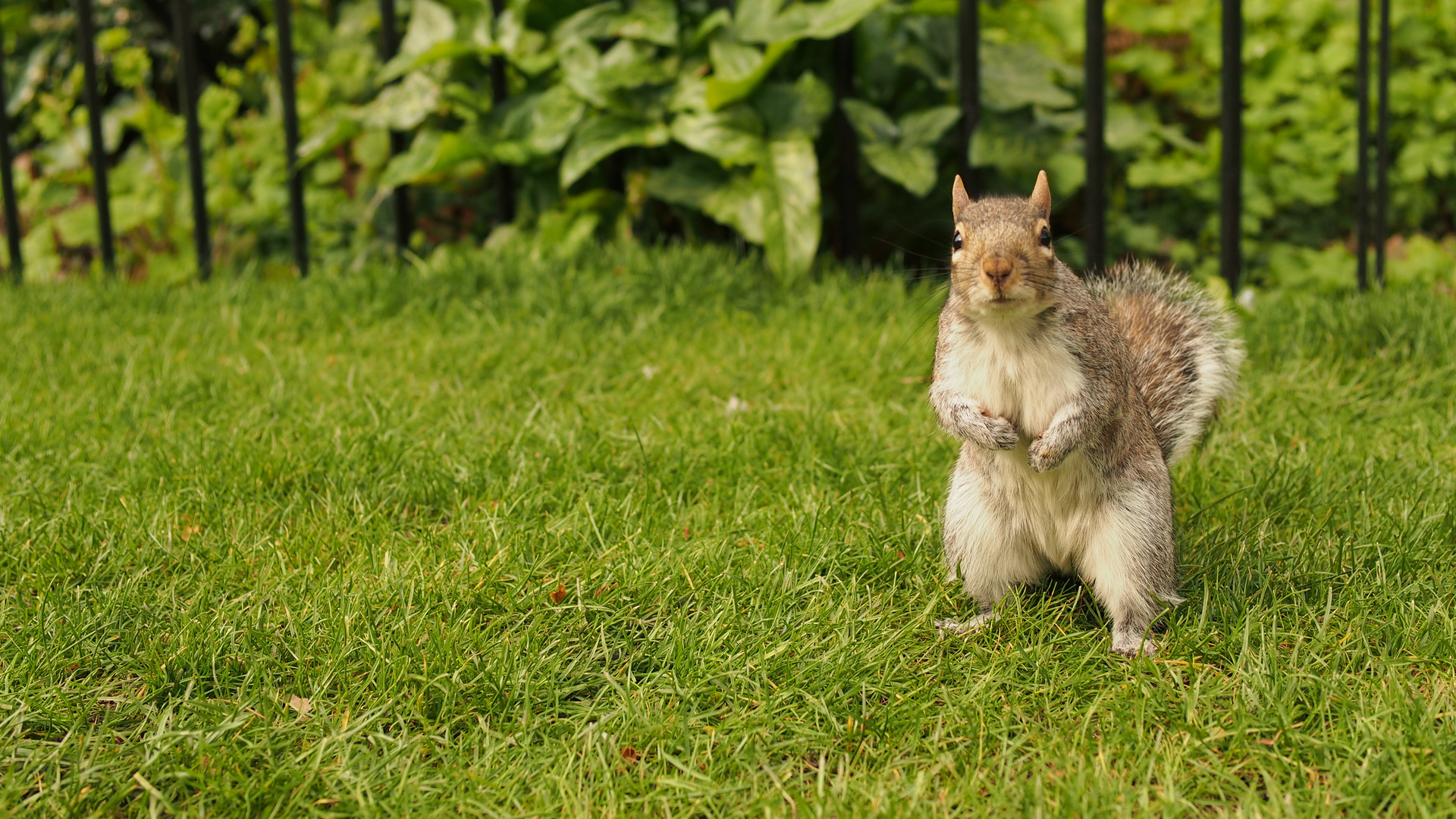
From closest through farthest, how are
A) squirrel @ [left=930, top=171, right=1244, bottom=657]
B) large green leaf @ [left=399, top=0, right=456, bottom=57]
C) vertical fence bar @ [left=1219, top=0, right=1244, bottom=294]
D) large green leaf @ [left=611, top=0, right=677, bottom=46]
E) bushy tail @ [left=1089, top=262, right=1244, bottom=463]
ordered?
squirrel @ [left=930, top=171, right=1244, bottom=657], bushy tail @ [left=1089, top=262, right=1244, bottom=463], vertical fence bar @ [left=1219, top=0, right=1244, bottom=294], large green leaf @ [left=611, top=0, right=677, bottom=46], large green leaf @ [left=399, top=0, right=456, bottom=57]

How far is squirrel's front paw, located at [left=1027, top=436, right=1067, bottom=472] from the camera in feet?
5.82

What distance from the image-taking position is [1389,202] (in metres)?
4.75

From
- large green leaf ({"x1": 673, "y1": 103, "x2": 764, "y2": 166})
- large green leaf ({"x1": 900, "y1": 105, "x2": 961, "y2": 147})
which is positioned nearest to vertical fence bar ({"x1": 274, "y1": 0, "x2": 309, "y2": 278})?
large green leaf ({"x1": 673, "y1": 103, "x2": 764, "y2": 166})

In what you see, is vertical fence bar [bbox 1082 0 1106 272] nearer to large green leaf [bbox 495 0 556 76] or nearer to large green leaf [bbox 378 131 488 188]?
large green leaf [bbox 495 0 556 76]

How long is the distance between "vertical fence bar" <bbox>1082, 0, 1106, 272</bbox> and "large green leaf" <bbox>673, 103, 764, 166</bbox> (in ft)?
2.98

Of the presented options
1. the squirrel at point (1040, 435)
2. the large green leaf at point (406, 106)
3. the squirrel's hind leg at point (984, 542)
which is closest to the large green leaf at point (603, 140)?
the large green leaf at point (406, 106)

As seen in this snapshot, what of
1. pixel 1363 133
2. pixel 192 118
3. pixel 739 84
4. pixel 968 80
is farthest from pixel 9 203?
pixel 1363 133

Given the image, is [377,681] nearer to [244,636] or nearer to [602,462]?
[244,636]

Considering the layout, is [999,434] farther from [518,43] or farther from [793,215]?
[518,43]

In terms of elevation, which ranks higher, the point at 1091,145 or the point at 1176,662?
the point at 1091,145

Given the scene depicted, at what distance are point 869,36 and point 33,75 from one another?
11.5 feet

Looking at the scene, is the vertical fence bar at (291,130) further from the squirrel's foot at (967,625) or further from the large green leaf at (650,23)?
the squirrel's foot at (967,625)

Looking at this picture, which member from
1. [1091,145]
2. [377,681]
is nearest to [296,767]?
[377,681]

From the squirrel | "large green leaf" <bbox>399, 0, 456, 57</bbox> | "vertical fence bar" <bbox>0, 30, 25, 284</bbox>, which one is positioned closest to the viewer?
the squirrel
